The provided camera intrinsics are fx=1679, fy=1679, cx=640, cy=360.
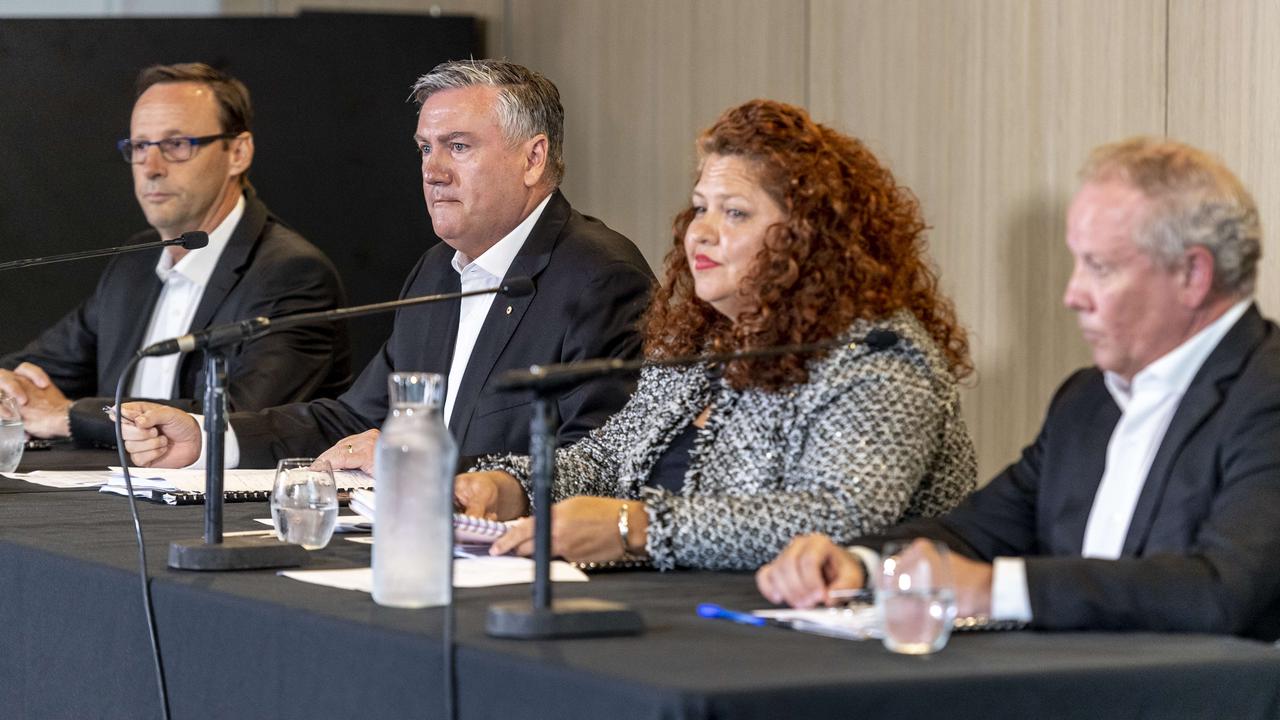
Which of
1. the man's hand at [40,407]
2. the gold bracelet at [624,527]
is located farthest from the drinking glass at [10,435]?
the gold bracelet at [624,527]

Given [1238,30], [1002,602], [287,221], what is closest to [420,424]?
[1002,602]

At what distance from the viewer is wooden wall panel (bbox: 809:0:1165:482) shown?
10.9ft

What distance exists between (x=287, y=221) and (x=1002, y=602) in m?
3.76

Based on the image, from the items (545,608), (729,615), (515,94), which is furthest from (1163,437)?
(515,94)

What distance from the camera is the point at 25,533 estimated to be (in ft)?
8.12

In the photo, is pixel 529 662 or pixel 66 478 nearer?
pixel 529 662

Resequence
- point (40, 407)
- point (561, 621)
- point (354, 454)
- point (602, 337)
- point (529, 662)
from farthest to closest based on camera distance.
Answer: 1. point (40, 407)
2. point (602, 337)
3. point (354, 454)
4. point (561, 621)
5. point (529, 662)

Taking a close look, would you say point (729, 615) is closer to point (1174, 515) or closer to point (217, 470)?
point (1174, 515)

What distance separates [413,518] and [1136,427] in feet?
2.75

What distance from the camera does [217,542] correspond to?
2.19 meters

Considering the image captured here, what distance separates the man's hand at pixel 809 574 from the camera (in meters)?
1.86

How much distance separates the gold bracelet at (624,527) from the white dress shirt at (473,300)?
1.24 metres

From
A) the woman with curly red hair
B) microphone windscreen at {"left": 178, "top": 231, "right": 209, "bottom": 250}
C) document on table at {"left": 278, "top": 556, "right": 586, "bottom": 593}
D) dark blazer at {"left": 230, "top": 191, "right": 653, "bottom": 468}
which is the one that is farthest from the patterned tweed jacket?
microphone windscreen at {"left": 178, "top": 231, "right": 209, "bottom": 250}

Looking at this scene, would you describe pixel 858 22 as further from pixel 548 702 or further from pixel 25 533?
pixel 548 702
